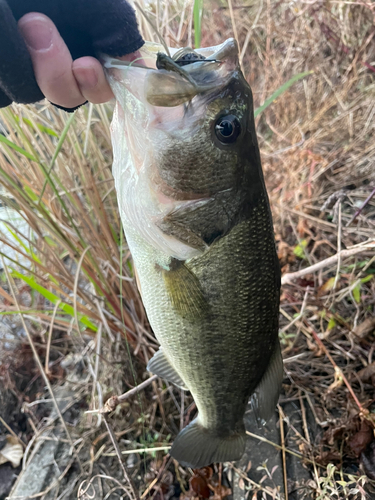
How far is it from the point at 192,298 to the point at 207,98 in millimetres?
549

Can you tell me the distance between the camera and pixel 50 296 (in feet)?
5.05

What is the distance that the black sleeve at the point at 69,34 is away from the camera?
0.69 m

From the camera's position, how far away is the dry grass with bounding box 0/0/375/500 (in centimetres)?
145

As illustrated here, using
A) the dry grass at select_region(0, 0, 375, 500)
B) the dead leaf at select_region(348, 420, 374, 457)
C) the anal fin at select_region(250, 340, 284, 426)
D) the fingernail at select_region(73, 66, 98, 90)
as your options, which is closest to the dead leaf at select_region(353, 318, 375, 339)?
the dry grass at select_region(0, 0, 375, 500)

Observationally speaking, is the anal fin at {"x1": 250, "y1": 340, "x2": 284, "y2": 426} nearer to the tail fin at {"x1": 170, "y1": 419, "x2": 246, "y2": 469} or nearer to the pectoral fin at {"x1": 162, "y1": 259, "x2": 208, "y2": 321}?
the tail fin at {"x1": 170, "y1": 419, "x2": 246, "y2": 469}

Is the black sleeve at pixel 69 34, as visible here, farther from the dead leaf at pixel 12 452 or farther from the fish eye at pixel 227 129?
the dead leaf at pixel 12 452

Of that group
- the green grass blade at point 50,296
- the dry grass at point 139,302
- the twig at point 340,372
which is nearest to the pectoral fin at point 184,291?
the dry grass at point 139,302

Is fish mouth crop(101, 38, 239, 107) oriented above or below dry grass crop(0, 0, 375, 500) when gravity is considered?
above

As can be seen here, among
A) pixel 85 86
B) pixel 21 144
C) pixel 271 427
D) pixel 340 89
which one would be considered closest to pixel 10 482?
pixel 271 427

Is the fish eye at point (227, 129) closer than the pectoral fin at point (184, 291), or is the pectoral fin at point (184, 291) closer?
the fish eye at point (227, 129)

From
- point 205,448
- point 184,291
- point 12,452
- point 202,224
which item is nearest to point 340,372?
point 205,448

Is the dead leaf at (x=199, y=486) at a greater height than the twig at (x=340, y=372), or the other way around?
the twig at (x=340, y=372)

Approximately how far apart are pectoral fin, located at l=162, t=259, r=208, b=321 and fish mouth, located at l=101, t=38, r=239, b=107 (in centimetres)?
45

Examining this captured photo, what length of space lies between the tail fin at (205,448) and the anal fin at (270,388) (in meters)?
0.14
